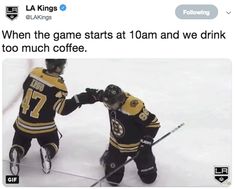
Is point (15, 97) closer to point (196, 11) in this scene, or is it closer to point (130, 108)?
point (130, 108)

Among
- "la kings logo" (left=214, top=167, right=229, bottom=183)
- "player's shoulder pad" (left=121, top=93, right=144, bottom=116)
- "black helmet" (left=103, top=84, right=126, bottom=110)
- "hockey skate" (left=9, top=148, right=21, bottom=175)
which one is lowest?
"la kings logo" (left=214, top=167, right=229, bottom=183)

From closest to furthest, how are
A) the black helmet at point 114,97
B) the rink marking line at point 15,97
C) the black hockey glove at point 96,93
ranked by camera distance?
the black helmet at point 114,97 → the black hockey glove at point 96,93 → the rink marking line at point 15,97

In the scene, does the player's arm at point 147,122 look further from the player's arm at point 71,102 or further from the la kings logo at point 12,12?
the la kings logo at point 12,12

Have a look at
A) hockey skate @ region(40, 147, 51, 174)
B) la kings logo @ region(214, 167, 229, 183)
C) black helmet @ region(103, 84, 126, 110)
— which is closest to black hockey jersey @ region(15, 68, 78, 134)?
hockey skate @ region(40, 147, 51, 174)

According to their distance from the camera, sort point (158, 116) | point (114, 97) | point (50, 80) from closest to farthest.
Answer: point (114, 97), point (50, 80), point (158, 116)

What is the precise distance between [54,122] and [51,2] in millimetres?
611

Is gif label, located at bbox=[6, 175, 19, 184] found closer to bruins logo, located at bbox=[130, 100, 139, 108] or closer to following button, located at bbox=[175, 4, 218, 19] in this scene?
bruins logo, located at bbox=[130, 100, 139, 108]

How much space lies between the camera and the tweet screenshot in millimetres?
3148

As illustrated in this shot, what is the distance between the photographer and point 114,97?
9.90ft

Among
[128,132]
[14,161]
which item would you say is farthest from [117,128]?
[14,161]

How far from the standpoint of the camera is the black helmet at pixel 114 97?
9.91 feet

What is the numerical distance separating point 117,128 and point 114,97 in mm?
172

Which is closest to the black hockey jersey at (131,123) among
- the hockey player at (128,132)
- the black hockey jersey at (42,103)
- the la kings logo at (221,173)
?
the hockey player at (128,132)

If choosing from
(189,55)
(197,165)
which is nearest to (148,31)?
(189,55)
